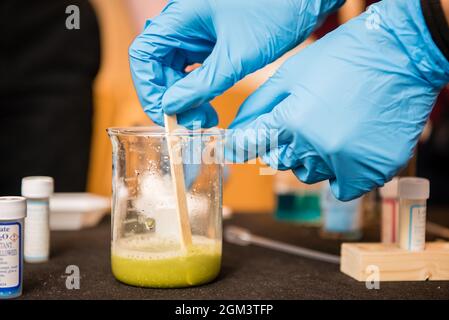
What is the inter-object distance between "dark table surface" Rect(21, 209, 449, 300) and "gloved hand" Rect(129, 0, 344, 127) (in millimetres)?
311

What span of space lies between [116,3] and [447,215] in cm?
201

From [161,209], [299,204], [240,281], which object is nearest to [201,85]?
[161,209]

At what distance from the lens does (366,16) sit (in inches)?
40.8

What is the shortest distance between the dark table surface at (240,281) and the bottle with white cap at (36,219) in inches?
1.3

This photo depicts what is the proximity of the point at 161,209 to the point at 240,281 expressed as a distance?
199 millimetres

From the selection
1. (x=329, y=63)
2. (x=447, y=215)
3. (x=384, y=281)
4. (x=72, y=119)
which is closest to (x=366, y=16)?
(x=329, y=63)

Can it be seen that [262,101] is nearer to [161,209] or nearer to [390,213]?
[161,209]

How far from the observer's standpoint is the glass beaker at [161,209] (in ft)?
3.19

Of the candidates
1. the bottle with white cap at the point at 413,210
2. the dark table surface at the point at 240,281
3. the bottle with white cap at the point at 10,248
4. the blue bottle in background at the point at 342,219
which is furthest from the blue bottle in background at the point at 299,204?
the bottle with white cap at the point at 10,248

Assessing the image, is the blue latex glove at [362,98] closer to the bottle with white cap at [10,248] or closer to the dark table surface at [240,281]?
the dark table surface at [240,281]

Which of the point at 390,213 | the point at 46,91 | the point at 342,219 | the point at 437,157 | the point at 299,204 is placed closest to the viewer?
the point at 390,213

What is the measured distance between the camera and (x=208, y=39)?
1162 mm

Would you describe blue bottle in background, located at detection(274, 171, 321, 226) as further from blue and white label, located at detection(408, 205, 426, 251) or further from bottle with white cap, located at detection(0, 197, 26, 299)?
bottle with white cap, located at detection(0, 197, 26, 299)
